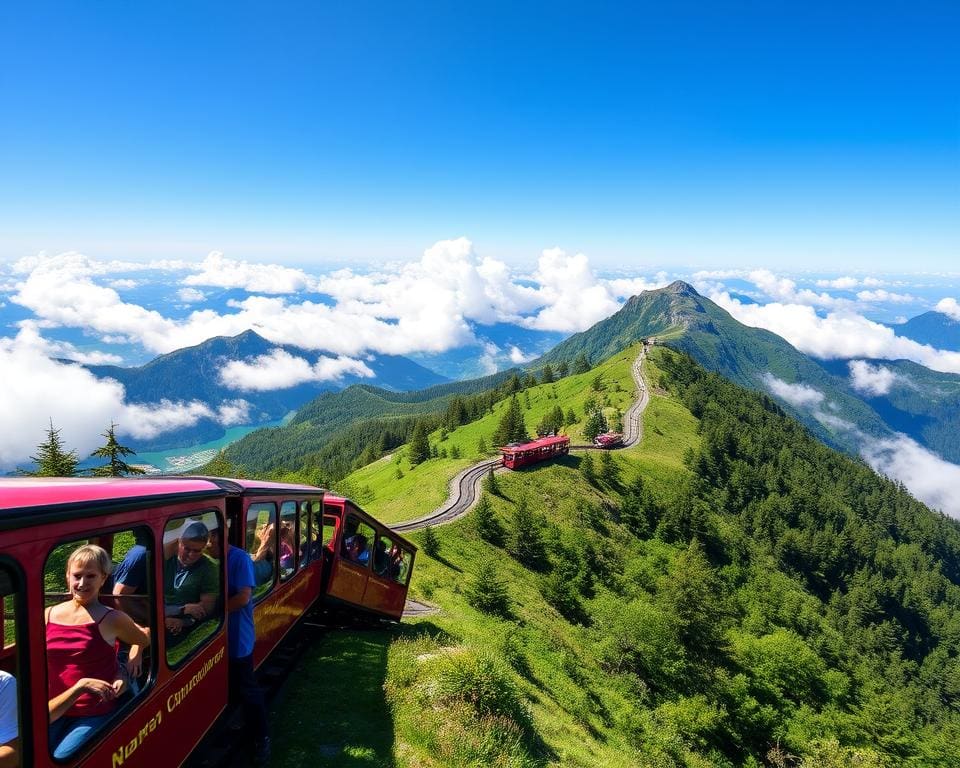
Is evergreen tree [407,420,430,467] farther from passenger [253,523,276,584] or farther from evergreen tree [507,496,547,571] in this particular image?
passenger [253,523,276,584]

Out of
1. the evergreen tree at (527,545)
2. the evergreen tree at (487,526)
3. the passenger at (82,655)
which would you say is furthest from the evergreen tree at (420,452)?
the passenger at (82,655)

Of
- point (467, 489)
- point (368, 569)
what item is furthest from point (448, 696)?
point (467, 489)

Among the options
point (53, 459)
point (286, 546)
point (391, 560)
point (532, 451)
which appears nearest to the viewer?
point (286, 546)

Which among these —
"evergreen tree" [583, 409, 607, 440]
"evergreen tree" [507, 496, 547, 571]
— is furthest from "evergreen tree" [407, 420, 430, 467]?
"evergreen tree" [507, 496, 547, 571]

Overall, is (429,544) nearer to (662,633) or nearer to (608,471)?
(662,633)

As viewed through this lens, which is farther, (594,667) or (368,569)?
(594,667)

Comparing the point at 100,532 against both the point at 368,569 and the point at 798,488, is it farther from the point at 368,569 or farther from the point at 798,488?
the point at 798,488

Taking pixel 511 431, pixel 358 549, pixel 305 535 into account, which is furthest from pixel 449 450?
pixel 305 535
